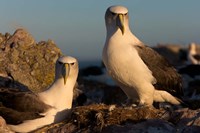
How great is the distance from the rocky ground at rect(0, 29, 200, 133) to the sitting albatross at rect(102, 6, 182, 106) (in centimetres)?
50

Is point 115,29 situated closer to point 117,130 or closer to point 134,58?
point 134,58

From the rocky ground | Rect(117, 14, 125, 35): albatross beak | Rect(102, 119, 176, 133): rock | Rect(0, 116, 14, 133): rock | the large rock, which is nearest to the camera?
Rect(102, 119, 176, 133): rock

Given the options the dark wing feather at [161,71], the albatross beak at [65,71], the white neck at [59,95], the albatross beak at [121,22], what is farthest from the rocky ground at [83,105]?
the albatross beak at [121,22]

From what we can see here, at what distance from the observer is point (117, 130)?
8.27m

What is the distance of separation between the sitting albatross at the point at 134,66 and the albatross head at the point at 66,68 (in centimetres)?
60

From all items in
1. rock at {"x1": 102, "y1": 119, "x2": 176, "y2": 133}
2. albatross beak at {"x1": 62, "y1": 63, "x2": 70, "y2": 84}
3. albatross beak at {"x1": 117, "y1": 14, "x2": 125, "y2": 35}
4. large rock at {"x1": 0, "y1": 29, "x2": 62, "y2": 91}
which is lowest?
large rock at {"x1": 0, "y1": 29, "x2": 62, "y2": 91}

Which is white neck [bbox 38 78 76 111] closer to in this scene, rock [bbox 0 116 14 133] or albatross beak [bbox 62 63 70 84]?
albatross beak [bbox 62 63 70 84]

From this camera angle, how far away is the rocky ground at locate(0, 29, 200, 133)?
829 cm

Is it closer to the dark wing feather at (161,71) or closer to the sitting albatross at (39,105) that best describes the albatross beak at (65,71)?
the sitting albatross at (39,105)

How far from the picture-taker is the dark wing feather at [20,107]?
971cm

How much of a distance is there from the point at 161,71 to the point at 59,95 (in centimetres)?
217

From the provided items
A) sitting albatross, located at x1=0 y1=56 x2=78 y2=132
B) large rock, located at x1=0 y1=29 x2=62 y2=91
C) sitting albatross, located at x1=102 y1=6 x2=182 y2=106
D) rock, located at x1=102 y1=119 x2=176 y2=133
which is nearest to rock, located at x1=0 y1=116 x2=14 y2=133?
sitting albatross, located at x1=0 y1=56 x2=78 y2=132

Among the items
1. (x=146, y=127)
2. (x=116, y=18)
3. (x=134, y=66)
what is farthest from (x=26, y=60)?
(x=146, y=127)

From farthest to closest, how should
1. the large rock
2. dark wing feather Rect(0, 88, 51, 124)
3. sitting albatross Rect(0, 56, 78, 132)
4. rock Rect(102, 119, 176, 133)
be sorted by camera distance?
the large rock
dark wing feather Rect(0, 88, 51, 124)
sitting albatross Rect(0, 56, 78, 132)
rock Rect(102, 119, 176, 133)
